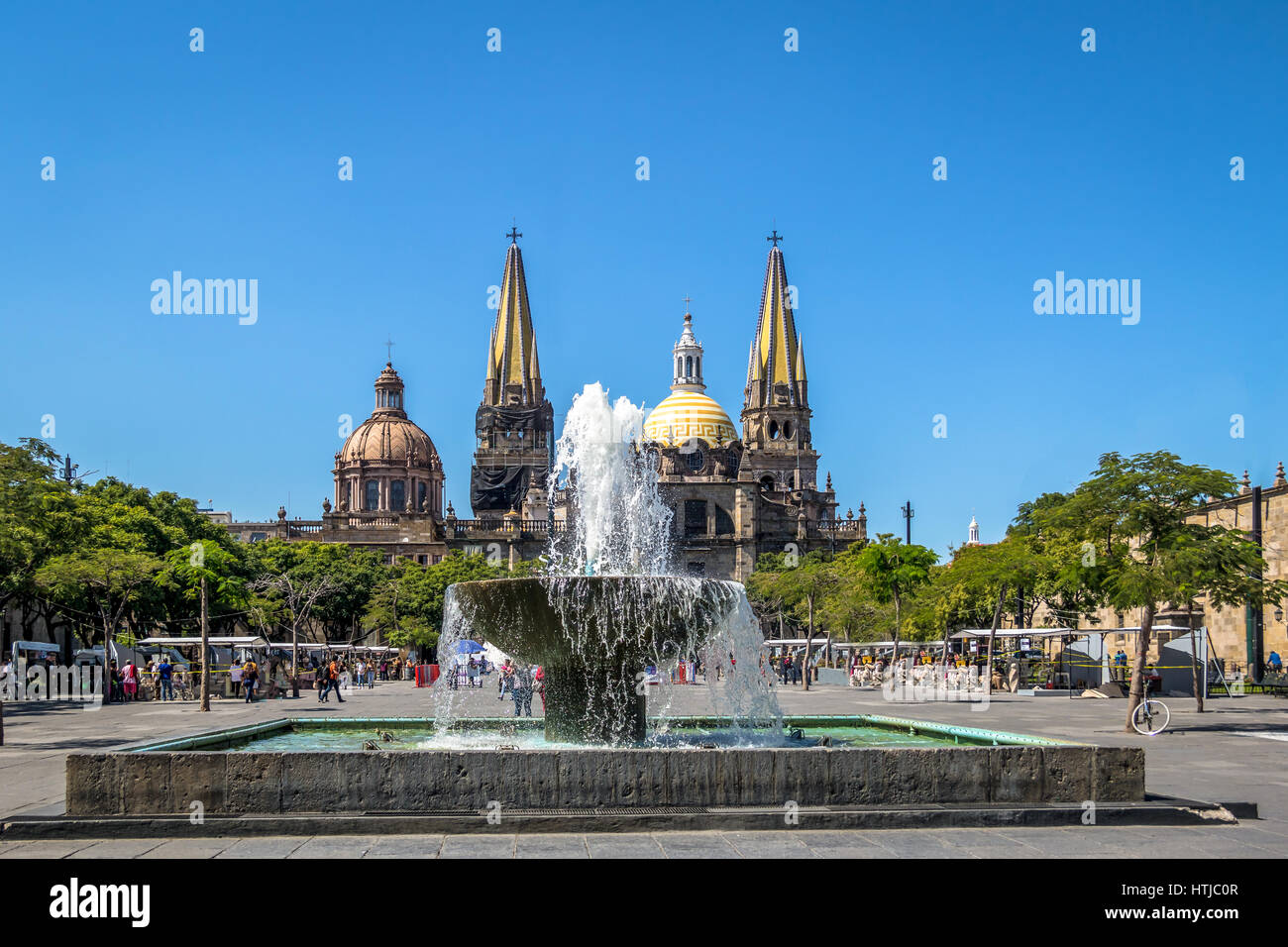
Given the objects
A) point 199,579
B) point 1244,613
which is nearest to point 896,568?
point 1244,613

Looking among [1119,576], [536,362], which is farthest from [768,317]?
[1119,576]

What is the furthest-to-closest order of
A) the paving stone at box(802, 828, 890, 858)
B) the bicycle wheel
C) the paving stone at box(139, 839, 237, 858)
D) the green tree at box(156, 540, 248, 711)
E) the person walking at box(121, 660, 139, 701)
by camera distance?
the green tree at box(156, 540, 248, 711) < the person walking at box(121, 660, 139, 701) < the bicycle wheel < the paving stone at box(802, 828, 890, 858) < the paving stone at box(139, 839, 237, 858)

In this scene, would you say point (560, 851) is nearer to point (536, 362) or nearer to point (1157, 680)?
point (1157, 680)

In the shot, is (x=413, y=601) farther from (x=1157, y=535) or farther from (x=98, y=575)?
(x=1157, y=535)

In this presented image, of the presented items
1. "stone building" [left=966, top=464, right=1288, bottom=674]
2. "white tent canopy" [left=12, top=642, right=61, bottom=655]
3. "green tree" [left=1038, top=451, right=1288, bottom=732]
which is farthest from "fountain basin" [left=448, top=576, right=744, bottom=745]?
"white tent canopy" [left=12, top=642, right=61, bottom=655]

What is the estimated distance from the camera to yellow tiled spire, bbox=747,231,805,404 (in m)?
111

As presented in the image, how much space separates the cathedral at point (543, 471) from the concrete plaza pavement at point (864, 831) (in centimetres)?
7180

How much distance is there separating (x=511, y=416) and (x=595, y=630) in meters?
96.4

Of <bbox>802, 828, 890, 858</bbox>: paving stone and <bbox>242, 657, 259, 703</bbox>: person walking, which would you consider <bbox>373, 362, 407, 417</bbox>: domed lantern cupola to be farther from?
<bbox>802, 828, 890, 858</bbox>: paving stone

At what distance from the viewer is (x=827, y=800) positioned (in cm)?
920

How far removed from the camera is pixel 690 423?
11219cm

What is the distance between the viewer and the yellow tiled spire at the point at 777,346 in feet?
363

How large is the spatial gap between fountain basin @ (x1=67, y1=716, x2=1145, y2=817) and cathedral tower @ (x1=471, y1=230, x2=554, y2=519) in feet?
311
